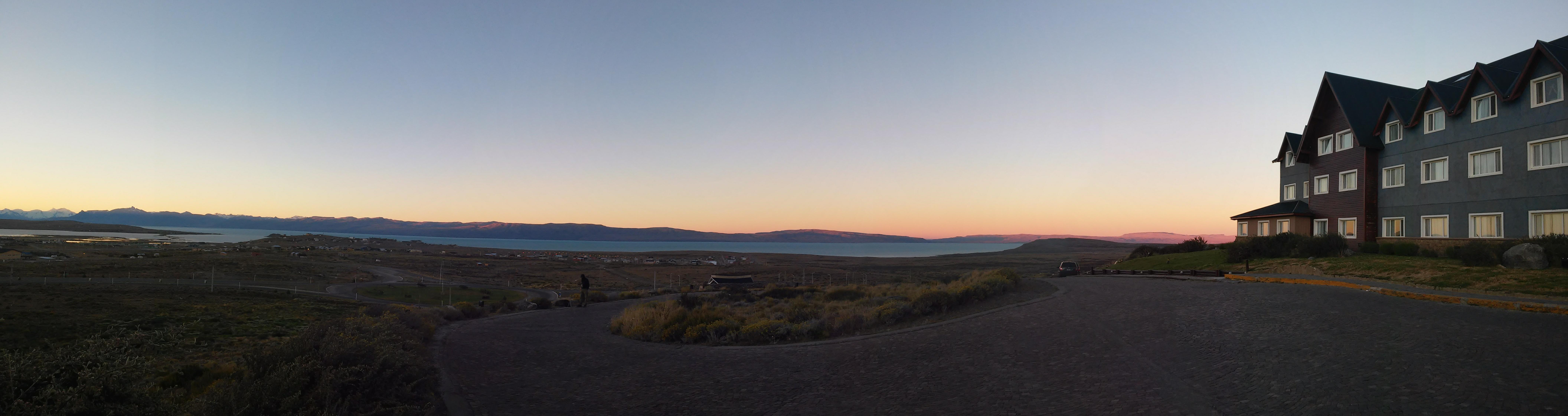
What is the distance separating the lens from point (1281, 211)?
116 feet

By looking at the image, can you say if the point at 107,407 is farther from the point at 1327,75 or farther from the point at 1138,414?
the point at 1327,75

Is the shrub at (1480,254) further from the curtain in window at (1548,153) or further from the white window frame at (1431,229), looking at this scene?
the white window frame at (1431,229)

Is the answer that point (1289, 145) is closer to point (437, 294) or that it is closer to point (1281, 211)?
point (1281, 211)

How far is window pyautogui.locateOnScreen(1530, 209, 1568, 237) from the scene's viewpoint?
69.7 feet

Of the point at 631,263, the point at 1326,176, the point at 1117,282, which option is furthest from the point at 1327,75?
the point at 631,263

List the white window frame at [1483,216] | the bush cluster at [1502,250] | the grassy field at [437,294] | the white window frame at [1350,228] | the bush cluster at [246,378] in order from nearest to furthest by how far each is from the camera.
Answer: the bush cluster at [246,378] < the bush cluster at [1502,250] < the white window frame at [1483,216] < the white window frame at [1350,228] < the grassy field at [437,294]

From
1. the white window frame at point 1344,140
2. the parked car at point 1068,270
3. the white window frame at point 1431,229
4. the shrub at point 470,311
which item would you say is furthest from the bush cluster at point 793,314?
the white window frame at point 1344,140

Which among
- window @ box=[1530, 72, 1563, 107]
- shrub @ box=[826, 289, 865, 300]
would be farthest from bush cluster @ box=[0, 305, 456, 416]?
window @ box=[1530, 72, 1563, 107]

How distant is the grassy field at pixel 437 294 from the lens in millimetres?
44531

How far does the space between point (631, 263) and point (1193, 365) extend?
4332 inches

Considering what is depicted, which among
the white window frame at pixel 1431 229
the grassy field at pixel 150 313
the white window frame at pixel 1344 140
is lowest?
the grassy field at pixel 150 313

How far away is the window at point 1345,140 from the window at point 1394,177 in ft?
6.02

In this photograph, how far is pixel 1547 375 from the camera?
7027mm

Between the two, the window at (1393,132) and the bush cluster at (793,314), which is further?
the window at (1393,132)
